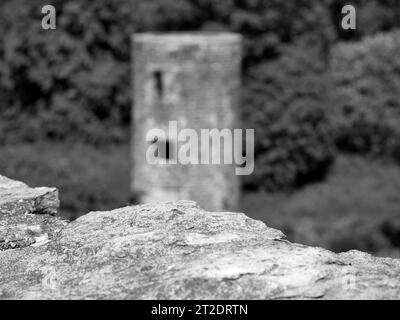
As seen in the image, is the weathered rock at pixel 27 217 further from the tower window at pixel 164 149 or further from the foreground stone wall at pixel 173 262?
the tower window at pixel 164 149

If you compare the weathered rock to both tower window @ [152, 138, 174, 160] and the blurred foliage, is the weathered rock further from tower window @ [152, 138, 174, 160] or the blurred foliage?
the blurred foliage

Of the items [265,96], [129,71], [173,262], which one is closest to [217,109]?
[265,96]

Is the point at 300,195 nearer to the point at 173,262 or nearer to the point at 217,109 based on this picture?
the point at 217,109

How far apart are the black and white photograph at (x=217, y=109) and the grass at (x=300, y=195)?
0.06 meters

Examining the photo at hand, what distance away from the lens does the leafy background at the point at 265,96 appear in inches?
1065

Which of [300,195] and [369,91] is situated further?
[369,91]

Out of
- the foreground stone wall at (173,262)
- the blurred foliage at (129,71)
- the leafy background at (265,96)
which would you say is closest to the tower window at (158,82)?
the leafy background at (265,96)

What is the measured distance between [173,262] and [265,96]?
924 inches

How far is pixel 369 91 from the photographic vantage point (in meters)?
30.0

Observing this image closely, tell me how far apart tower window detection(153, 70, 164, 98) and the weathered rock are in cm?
1821

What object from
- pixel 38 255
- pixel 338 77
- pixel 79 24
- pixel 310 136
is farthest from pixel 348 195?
pixel 38 255

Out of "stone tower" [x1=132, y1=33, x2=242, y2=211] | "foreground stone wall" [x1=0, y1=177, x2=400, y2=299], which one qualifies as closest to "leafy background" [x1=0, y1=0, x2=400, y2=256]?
"stone tower" [x1=132, y1=33, x2=242, y2=211]
